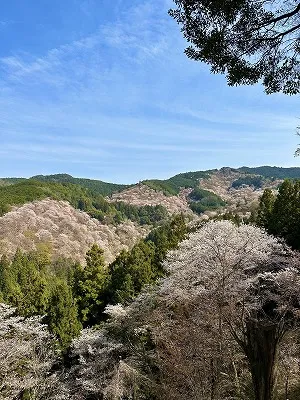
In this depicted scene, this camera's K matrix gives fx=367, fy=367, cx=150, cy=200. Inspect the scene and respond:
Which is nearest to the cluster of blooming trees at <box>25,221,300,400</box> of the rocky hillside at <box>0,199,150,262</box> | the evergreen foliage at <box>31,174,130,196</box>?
the rocky hillside at <box>0,199,150,262</box>

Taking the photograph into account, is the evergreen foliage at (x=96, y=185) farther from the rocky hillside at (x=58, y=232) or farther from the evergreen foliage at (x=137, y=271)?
the evergreen foliage at (x=137, y=271)

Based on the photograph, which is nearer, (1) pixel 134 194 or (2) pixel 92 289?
(2) pixel 92 289

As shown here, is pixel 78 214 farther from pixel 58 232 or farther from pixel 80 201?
pixel 80 201

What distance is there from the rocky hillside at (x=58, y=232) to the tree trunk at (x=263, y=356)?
70.5 meters

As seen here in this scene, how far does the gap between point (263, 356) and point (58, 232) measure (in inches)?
3294

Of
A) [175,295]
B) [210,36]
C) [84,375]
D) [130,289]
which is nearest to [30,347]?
[84,375]

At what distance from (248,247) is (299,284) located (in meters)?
2.08

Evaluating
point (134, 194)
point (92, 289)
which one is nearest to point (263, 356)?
point (92, 289)

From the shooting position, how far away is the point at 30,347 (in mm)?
→ 14781

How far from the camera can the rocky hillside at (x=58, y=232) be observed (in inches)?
2975

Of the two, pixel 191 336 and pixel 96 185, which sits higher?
pixel 96 185

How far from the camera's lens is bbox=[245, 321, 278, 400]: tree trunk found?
12.3ft

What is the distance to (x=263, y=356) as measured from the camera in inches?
149

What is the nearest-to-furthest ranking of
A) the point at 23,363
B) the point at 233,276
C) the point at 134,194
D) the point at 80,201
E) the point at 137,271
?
the point at 233,276 → the point at 23,363 → the point at 137,271 → the point at 80,201 → the point at 134,194
